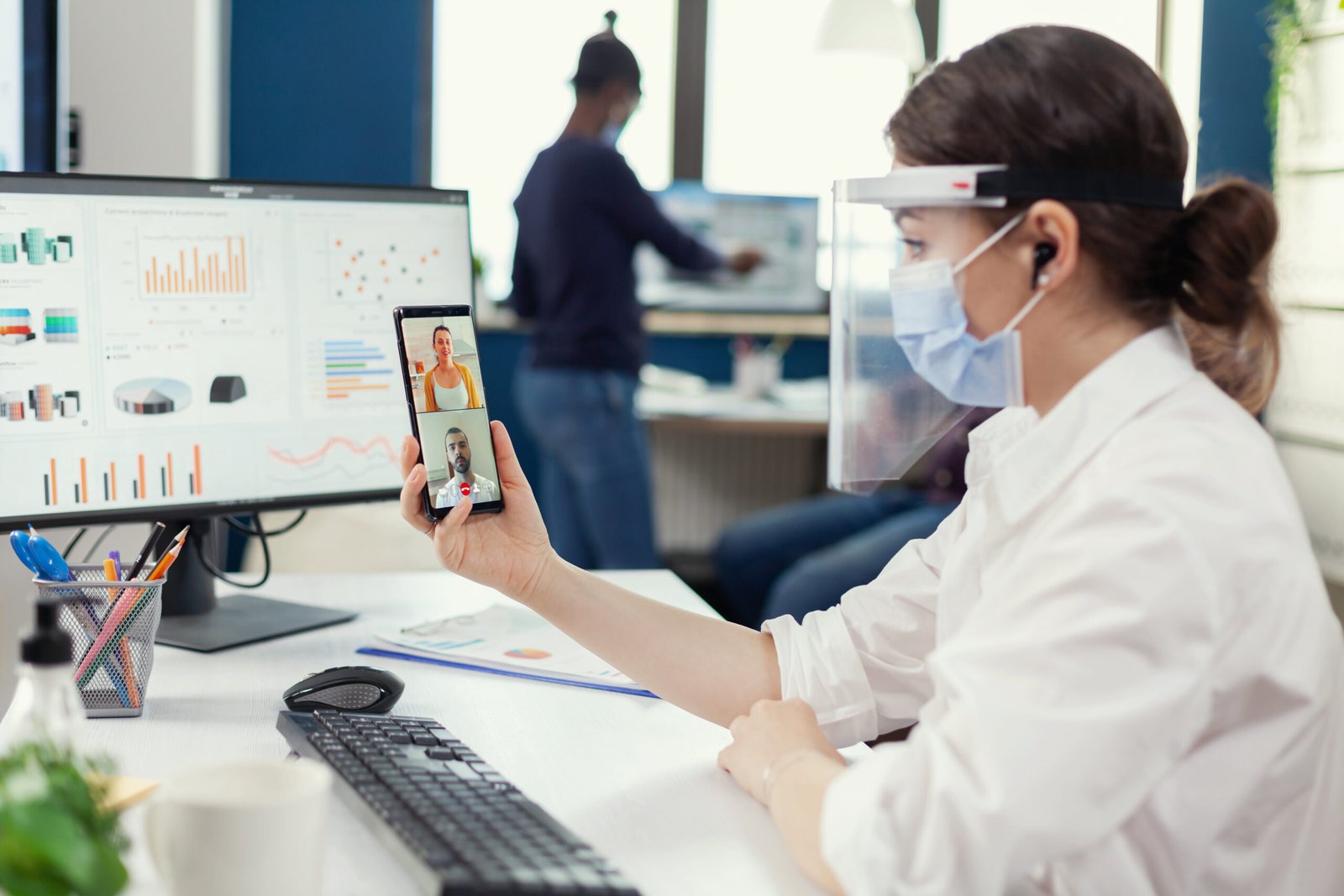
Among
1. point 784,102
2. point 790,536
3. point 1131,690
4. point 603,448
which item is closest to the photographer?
point 1131,690

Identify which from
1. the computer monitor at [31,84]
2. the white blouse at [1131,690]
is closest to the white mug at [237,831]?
the white blouse at [1131,690]

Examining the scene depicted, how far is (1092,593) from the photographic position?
2.22 feet

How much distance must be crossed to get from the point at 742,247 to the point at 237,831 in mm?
3796

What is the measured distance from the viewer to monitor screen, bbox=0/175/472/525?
118 centimetres

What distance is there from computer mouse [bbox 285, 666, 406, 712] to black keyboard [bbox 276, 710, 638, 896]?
0.22 feet

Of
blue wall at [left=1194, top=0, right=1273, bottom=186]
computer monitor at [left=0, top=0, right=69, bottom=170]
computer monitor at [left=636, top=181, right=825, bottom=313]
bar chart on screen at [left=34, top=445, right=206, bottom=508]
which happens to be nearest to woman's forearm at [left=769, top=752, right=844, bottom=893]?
bar chart on screen at [left=34, top=445, right=206, bottom=508]

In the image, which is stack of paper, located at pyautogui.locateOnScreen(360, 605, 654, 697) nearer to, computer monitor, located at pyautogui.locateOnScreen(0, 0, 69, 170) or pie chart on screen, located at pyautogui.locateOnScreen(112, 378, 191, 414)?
pie chart on screen, located at pyautogui.locateOnScreen(112, 378, 191, 414)

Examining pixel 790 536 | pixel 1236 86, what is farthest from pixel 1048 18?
pixel 790 536

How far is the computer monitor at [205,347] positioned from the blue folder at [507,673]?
12 cm

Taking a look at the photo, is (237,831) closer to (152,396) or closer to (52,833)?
(52,833)

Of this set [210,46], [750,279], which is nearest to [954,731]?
[210,46]

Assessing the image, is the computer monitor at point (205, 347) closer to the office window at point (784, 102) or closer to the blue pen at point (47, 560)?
the blue pen at point (47, 560)

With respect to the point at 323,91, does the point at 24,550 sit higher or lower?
lower

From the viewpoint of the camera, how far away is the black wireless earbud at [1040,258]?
0.85 meters
